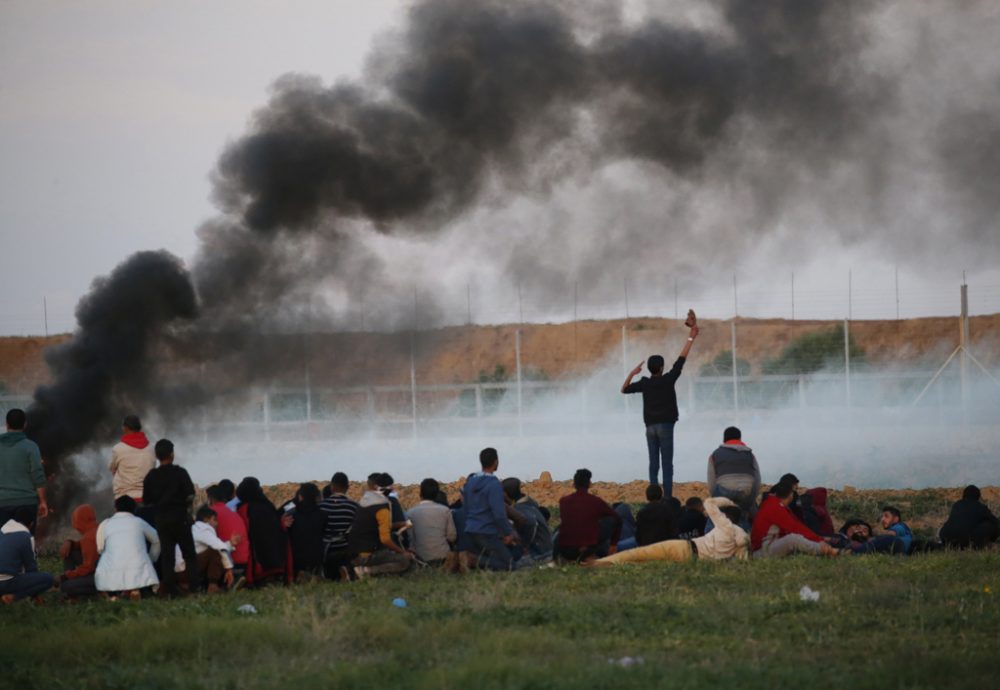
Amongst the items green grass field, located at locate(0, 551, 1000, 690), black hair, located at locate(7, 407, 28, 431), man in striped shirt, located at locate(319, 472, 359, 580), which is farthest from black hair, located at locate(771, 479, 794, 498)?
black hair, located at locate(7, 407, 28, 431)

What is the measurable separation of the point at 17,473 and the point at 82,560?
1672mm

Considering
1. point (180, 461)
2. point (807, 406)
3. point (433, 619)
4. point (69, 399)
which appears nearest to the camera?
point (433, 619)

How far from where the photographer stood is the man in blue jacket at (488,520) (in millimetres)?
13516

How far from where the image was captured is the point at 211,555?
1293 centimetres

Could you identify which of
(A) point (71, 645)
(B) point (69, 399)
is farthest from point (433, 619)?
(B) point (69, 399)

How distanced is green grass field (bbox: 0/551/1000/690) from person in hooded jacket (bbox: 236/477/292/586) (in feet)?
1.48

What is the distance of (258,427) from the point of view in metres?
36.9

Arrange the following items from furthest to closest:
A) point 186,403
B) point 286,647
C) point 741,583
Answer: point 186,403 → point 741,583 → point 286,647

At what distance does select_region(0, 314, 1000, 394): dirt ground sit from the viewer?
208 ft

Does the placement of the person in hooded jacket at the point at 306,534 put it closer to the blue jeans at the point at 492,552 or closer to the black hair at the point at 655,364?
the blue jeans at the point at 492,552

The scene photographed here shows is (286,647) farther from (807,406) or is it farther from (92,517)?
(807,406)

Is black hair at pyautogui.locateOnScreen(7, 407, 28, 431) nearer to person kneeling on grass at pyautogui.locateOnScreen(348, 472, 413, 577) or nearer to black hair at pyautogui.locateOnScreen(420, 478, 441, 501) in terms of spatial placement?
person kneeling on grass at pyautogui.locateOnScreen(348, 472, 413, 577)

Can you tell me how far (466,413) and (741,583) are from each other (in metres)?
37.8

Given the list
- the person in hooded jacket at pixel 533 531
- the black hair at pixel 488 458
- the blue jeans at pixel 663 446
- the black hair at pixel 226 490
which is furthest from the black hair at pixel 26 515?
the blue jeans at pixel 663 446
